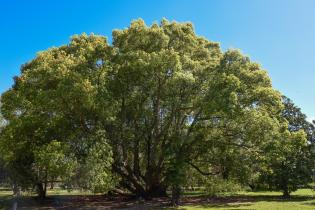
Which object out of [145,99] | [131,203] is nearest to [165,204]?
[131,203]

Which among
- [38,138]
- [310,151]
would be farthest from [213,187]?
[310,151]

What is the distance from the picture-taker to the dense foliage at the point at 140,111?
82.2 ft

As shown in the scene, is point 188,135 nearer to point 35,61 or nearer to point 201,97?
point 201,97

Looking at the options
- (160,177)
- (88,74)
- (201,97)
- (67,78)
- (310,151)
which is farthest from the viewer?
(310,151)

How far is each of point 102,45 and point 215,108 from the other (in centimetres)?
1010

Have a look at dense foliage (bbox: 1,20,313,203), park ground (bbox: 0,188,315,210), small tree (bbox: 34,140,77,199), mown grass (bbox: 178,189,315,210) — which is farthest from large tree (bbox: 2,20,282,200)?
mown grass (bbox: 178,189,315,210)

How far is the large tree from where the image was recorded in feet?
84.4

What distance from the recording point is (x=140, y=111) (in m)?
30.0

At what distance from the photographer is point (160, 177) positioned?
115 feet

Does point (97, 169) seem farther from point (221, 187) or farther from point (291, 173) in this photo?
point (291, 173)

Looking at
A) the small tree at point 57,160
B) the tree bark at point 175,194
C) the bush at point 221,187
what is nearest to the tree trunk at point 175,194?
the tree bark at point 175,194

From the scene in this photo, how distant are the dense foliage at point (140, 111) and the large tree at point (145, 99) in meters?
0.09

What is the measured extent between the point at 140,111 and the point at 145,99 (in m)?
1.12

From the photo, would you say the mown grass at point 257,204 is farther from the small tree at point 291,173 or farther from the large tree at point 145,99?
the small tree at point 291,173
